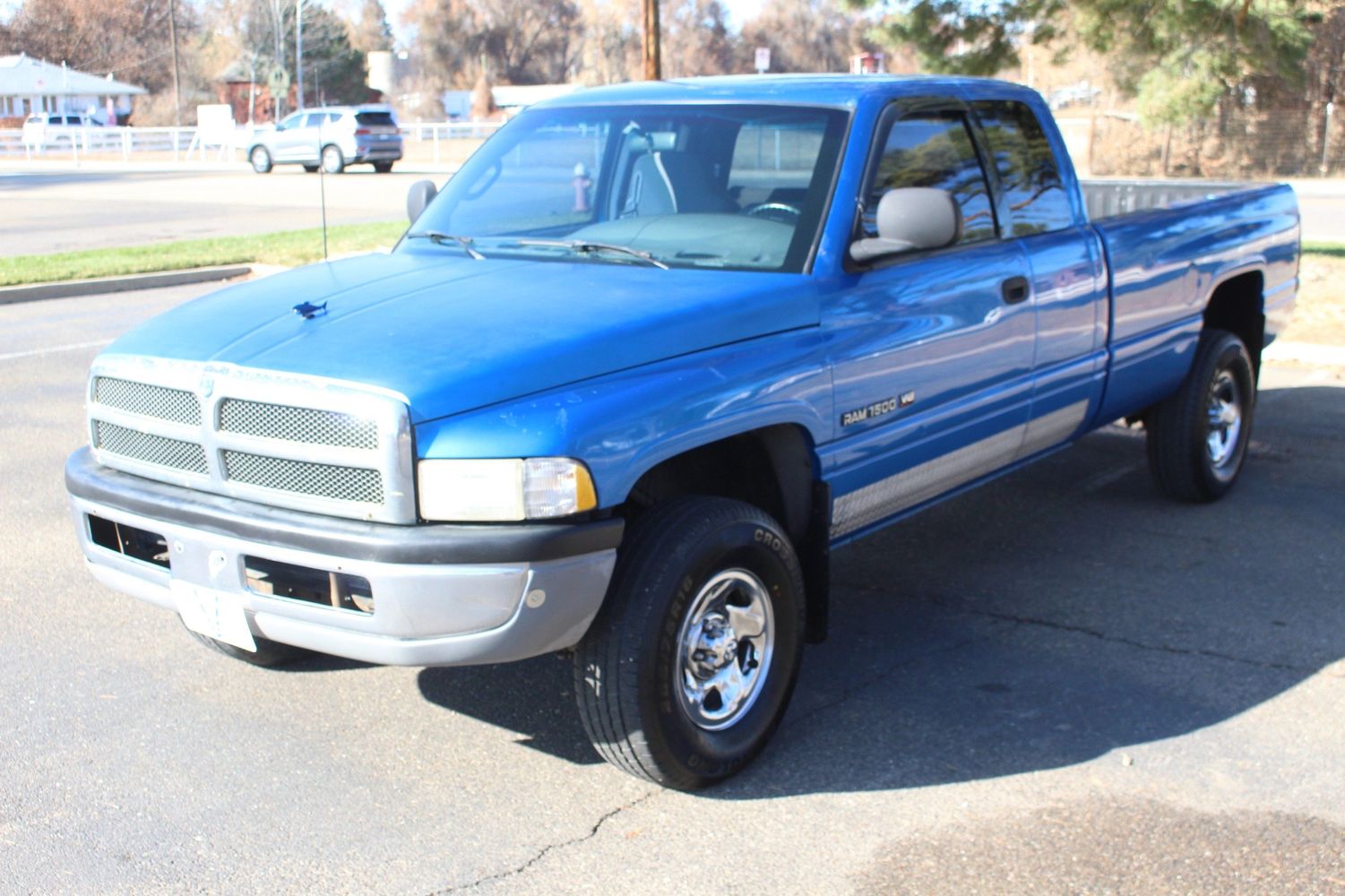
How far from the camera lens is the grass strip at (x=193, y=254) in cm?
1484

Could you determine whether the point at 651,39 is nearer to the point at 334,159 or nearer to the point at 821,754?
the point at 334,159

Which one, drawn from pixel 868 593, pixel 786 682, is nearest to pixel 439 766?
pixel 786 682

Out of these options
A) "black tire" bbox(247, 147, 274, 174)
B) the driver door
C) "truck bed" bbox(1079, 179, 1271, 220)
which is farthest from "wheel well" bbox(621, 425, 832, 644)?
"black tire" bbox(247, 147, 274, 174)

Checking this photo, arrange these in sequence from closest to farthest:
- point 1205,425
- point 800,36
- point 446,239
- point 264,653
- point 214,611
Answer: point 214,611 → point 264,653 → point 446,239 → point 1205,425 → point 800,36

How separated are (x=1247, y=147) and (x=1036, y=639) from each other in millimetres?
28692

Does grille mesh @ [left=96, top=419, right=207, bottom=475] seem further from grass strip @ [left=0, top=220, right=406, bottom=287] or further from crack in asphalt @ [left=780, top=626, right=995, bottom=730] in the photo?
grass strip @ [left=0, top=220, right=406, bottom=287]

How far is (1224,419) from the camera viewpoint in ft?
22.5

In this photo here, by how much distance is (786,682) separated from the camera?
13.5 feet

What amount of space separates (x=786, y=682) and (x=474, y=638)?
104 centimetres

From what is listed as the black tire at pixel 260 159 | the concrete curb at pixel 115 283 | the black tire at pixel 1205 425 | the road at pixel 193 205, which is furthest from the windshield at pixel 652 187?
the black tire at pixel 260 159

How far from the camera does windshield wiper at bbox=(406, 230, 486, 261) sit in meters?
4.89

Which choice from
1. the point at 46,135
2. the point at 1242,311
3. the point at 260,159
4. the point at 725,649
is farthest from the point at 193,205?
the point at 46,135

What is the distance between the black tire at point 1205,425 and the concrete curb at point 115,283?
36.0ft

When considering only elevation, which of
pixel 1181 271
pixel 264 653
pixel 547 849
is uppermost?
pixel 1181 271
